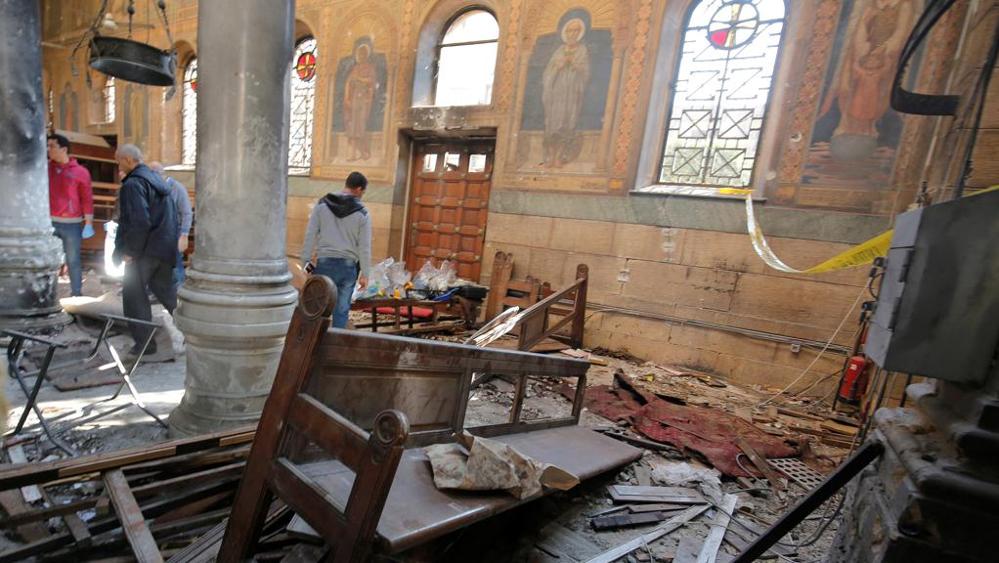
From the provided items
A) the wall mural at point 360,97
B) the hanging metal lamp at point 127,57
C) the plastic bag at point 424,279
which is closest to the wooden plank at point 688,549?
the plastic bag at point 424,279

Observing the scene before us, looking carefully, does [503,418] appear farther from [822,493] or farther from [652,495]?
[822,493]

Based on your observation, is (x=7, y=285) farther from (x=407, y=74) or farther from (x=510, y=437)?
(x=407, y=74)

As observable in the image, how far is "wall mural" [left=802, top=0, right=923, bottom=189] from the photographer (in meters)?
4.73

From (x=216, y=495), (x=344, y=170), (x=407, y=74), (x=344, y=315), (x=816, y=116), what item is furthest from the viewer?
(x=344, y=170)

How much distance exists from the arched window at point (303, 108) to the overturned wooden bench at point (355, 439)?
8.59 m

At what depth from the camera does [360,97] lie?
27.1 ft

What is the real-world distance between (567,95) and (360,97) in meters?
4.14

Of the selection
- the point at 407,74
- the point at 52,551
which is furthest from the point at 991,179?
the point at 407,74

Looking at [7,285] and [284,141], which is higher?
[284,141]

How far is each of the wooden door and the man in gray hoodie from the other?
3348mm

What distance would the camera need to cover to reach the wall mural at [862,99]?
15.5ft

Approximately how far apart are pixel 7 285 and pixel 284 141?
3679mm

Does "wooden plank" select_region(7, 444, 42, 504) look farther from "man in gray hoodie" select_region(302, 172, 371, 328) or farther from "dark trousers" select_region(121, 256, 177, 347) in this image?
"man in gray hoodie" select_region(302, 172, 371, 328)

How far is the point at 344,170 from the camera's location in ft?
27.6
